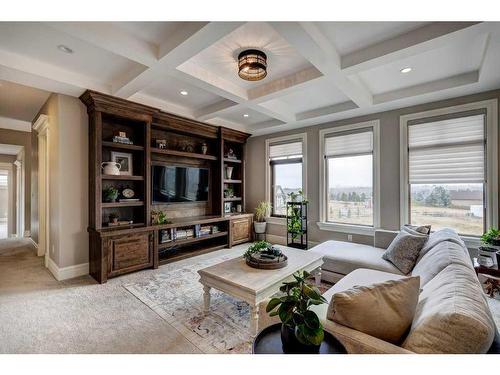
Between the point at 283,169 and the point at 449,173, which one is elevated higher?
the point at 283,169

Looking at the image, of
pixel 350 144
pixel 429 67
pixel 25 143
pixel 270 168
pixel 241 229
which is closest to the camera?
pixel 429 67

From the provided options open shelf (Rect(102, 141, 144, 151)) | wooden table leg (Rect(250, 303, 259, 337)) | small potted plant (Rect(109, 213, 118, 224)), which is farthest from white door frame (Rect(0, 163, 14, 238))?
wooden table leg (Rect(250, 303, 259, 337))

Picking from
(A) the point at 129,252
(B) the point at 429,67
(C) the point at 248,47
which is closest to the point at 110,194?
(A) the point at 129,252

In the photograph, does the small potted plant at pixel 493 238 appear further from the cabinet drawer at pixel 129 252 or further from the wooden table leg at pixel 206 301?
the cabinet drawer at pixel 129 252

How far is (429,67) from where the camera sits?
2.84 m

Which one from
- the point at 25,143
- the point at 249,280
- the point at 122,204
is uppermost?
the point at 25,143

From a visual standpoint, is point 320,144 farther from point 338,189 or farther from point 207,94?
point 207,94

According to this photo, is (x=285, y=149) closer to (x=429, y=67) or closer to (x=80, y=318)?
(x=429, y=67)

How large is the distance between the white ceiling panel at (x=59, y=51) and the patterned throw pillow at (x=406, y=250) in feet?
12.1

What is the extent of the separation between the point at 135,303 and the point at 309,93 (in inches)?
143

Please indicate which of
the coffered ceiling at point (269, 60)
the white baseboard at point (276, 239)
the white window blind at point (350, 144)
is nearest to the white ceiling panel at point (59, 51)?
the coffered ceiling at point (269, 60)

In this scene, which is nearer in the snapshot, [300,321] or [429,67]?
[300,321]

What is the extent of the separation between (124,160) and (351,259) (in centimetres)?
369

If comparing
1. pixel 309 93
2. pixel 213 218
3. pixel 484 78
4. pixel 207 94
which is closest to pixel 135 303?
pixel 213 218
